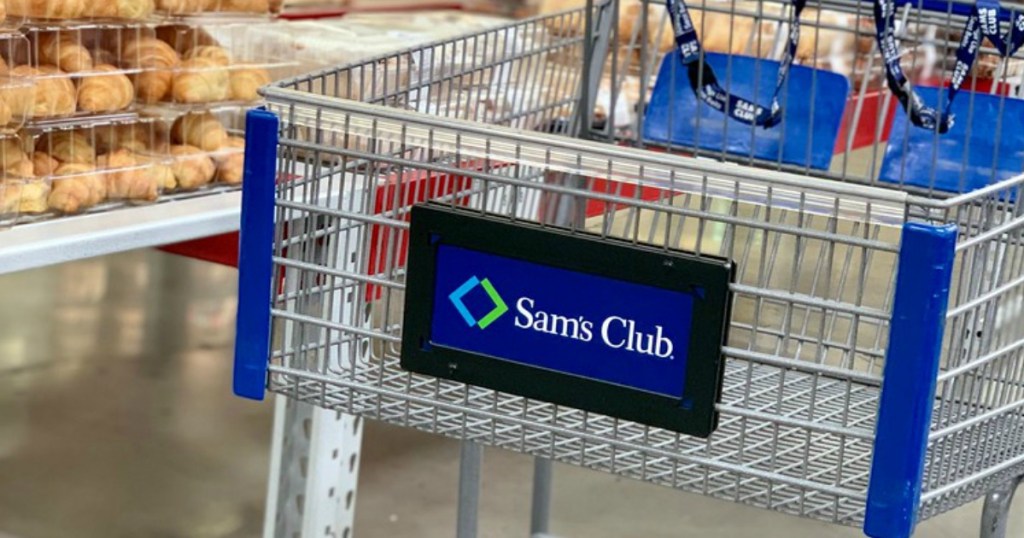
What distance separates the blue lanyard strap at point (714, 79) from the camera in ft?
6.64

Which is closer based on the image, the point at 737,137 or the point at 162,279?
the point at 737,137

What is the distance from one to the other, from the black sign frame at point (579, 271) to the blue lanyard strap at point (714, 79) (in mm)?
615

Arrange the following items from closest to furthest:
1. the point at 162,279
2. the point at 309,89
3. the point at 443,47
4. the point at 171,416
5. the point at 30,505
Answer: the point at 309,89 → the point at 443,47 → the point at 30,505 → the point at 171,416 → the point at 162,279

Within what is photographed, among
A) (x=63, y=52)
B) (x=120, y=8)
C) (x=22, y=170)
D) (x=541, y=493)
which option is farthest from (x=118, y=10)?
(x=541, y=493)

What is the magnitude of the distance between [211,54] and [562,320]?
1.30 m

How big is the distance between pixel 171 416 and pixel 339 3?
3.89 feet

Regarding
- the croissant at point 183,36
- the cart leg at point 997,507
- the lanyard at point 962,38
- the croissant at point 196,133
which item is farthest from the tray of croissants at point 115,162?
the cart leg at point 997,507

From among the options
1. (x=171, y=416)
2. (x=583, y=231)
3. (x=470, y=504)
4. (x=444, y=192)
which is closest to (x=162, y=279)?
(x=171, y=416)

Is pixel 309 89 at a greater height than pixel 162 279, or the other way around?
pixel 309 89

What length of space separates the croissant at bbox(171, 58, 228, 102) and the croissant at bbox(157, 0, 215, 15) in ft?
0.28

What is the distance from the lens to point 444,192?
71.8 inches

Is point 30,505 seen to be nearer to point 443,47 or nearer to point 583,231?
point 443,47

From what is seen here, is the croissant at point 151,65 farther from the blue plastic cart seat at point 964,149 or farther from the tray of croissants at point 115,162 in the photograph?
the blue plastic cart seat at point 964,149

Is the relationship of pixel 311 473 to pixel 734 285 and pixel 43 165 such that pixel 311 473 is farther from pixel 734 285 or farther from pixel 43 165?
pixel 734 285
